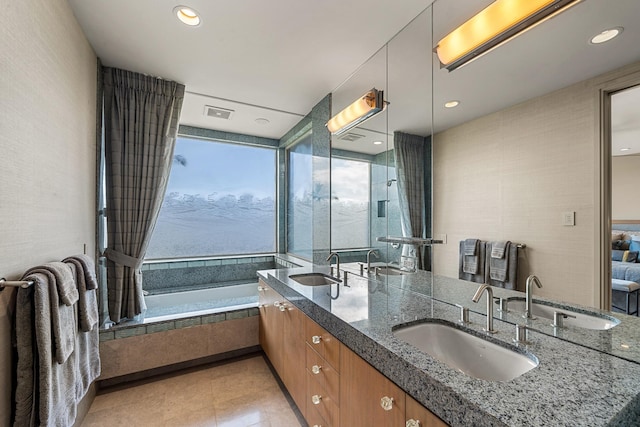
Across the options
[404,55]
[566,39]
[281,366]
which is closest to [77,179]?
[281,366]

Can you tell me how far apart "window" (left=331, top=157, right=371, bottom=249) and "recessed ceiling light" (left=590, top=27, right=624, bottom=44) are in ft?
4.79

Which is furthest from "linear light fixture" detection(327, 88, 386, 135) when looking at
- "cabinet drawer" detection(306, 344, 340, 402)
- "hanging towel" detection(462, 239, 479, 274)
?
"cabinet drawer" detection(306, 344, 340, 402)

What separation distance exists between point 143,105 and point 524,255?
9.51ft

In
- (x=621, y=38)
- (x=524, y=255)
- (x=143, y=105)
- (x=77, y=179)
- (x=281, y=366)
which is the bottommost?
(x=281, y=366)

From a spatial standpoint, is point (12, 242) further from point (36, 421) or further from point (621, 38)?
point (621, 38)

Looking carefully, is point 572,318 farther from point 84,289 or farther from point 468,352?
point 84,289

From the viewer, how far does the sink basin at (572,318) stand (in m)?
0.97

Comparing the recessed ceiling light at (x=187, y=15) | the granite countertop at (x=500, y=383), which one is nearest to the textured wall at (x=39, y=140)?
the recessed ceiling light at (x=187, y=15)

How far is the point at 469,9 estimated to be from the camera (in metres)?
1.44

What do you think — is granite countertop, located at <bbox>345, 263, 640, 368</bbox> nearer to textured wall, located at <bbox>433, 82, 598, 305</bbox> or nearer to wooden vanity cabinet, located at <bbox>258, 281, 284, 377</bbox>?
textured wall, located at <bbox>433, 82, 598, 305</bbox>

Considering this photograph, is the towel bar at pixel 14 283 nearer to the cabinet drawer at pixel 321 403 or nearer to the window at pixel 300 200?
the cabinet drawer at pixel 321 403

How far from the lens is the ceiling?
3.30 feet

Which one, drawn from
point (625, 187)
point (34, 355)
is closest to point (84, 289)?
point (34, 355)

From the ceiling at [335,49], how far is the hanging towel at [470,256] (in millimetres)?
628
